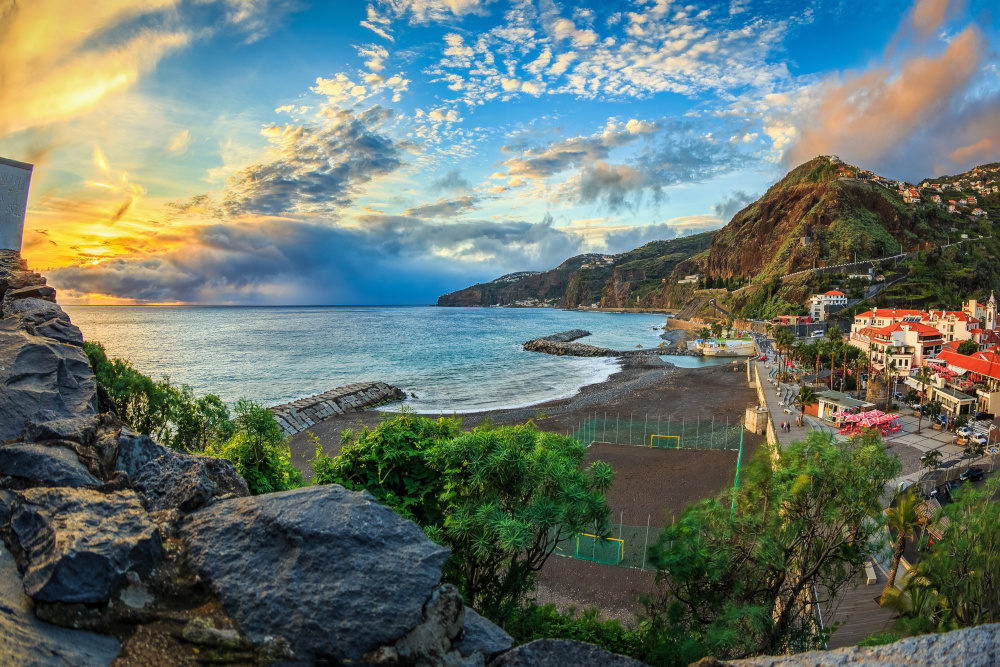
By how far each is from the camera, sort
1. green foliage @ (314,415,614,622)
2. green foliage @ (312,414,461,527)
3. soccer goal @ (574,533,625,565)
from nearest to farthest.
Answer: green foliage @ (314,415,614,622) → green foliage @ (312,414,461,527) → soccer goal @ (574,533,625,565)

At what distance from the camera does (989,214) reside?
15088 centimetres

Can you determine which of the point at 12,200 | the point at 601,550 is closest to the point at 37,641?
the point at 12,200

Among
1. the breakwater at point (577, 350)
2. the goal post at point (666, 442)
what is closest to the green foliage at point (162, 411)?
the goal post at point (666, 442)

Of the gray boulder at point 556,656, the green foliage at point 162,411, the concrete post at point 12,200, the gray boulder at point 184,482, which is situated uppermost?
the concrete post at point 12,200

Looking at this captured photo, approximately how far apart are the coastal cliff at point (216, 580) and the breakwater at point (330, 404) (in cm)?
2908

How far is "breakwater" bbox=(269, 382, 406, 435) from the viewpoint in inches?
1332

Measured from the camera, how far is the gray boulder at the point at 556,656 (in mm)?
3869

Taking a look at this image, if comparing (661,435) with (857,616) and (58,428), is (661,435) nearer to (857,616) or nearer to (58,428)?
(857,616)

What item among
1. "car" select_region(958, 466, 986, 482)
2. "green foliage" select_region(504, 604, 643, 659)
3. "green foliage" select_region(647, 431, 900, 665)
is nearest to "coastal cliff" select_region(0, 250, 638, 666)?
"green foliage" select_region(504, 604, 643, 659)

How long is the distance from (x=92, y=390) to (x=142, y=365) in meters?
62.4

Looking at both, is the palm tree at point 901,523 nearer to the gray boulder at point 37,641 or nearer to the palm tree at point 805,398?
the gray boulder at point 37,641

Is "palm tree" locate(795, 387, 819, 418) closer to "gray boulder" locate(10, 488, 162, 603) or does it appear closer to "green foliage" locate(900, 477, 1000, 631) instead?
"green foliage" locate(900, 477, 1000, 631)

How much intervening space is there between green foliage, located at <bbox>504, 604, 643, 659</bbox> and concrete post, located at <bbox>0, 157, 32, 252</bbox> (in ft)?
47.9

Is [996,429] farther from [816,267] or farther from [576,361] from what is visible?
[816,267]
